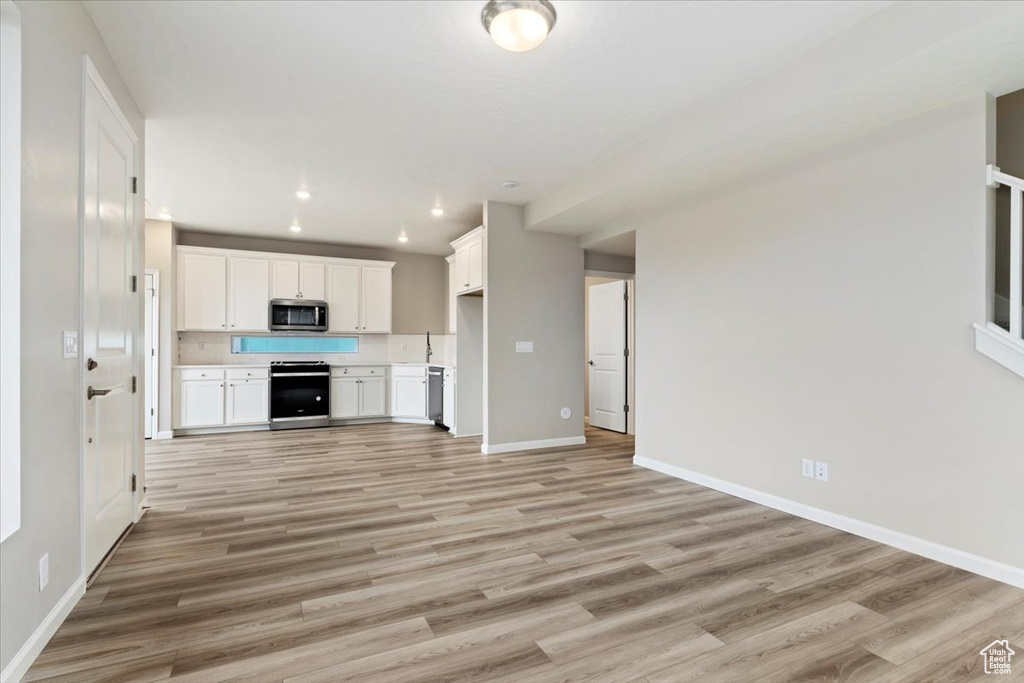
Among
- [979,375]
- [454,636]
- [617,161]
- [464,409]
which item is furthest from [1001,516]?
[464,409]

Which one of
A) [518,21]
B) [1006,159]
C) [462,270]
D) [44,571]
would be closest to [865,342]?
[1006,159]

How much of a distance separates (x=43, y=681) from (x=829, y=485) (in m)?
3.93

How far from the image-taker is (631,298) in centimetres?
638

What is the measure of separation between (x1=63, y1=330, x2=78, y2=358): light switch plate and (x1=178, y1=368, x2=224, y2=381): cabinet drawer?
4756 mm

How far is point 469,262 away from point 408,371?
227 centimetres

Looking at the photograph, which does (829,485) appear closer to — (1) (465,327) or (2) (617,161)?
(2) (617,161)

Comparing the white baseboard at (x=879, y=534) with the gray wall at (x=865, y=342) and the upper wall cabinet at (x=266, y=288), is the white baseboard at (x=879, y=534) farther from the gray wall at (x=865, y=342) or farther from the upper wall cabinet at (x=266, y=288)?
the upper wall cabinet at (x=266, y=288)

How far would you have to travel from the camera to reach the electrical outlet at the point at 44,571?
1.80m

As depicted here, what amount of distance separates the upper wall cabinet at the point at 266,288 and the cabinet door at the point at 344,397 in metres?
0.78

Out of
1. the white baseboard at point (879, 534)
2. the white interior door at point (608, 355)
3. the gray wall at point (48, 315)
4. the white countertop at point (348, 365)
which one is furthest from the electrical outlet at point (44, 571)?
the white interior door at point (608, 355)

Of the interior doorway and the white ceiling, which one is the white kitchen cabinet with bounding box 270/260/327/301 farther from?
the interior doorway

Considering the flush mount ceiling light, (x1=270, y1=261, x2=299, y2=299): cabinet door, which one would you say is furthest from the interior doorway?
(x1=270, y1=261, x2=299, y2=299): cabinet door

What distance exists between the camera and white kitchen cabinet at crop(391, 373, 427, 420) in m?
7.30

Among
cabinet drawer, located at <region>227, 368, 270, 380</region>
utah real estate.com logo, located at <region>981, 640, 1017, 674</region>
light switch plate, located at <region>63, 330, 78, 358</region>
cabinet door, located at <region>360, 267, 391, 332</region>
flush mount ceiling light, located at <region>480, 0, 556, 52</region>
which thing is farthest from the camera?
cabinet door, located at <region>360, 267, 391, 332</region>
